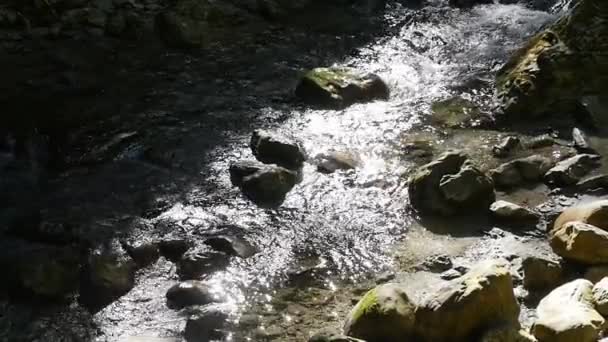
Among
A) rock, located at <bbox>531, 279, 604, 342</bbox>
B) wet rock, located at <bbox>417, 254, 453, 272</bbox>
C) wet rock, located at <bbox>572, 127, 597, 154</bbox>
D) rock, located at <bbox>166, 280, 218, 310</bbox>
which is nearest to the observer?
rock, located at <bbox>531, 279, 604, 342</bbox>

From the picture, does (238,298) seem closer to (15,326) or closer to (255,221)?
(255,221)

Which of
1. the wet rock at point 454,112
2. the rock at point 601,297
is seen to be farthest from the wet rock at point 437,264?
the wet rock at point 454,112

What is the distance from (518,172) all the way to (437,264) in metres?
1.53

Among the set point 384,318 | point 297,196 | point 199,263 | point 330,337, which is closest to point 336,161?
point 297,196

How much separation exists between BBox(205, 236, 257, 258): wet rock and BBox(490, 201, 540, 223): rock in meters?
1.98

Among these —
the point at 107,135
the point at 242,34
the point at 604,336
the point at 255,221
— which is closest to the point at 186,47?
the point at 242,34

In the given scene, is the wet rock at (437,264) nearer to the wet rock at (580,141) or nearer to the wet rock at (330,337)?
the wet rock at (330,337)

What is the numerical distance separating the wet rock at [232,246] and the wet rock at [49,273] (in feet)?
3.37

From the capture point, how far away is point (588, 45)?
792 cm

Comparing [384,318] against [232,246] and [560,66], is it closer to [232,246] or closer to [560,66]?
[232,246]

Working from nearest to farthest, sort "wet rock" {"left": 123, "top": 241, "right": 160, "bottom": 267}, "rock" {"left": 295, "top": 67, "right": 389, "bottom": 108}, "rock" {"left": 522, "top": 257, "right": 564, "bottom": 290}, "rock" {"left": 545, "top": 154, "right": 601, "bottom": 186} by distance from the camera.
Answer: "rock" {"left": 522, "top": 257, "right": 564, "bottom": 290}, "wet rock" {"left": 123, "top": 241, "right": 160, "bottom": 267}, "rock" {"left": 545, "top": 154, "right": 601, "bottom": 186}, "rock" {"left": 295, "top": 67, "right": 389, "bottom": 108}

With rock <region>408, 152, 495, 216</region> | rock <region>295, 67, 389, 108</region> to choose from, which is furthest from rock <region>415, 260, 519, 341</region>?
rock <region>295, 67, 389, 108</region>

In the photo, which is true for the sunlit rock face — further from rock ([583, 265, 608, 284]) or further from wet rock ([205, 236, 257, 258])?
wet rock ([205, 236, 257, 258])

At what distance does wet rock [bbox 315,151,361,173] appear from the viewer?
6.59 meters
